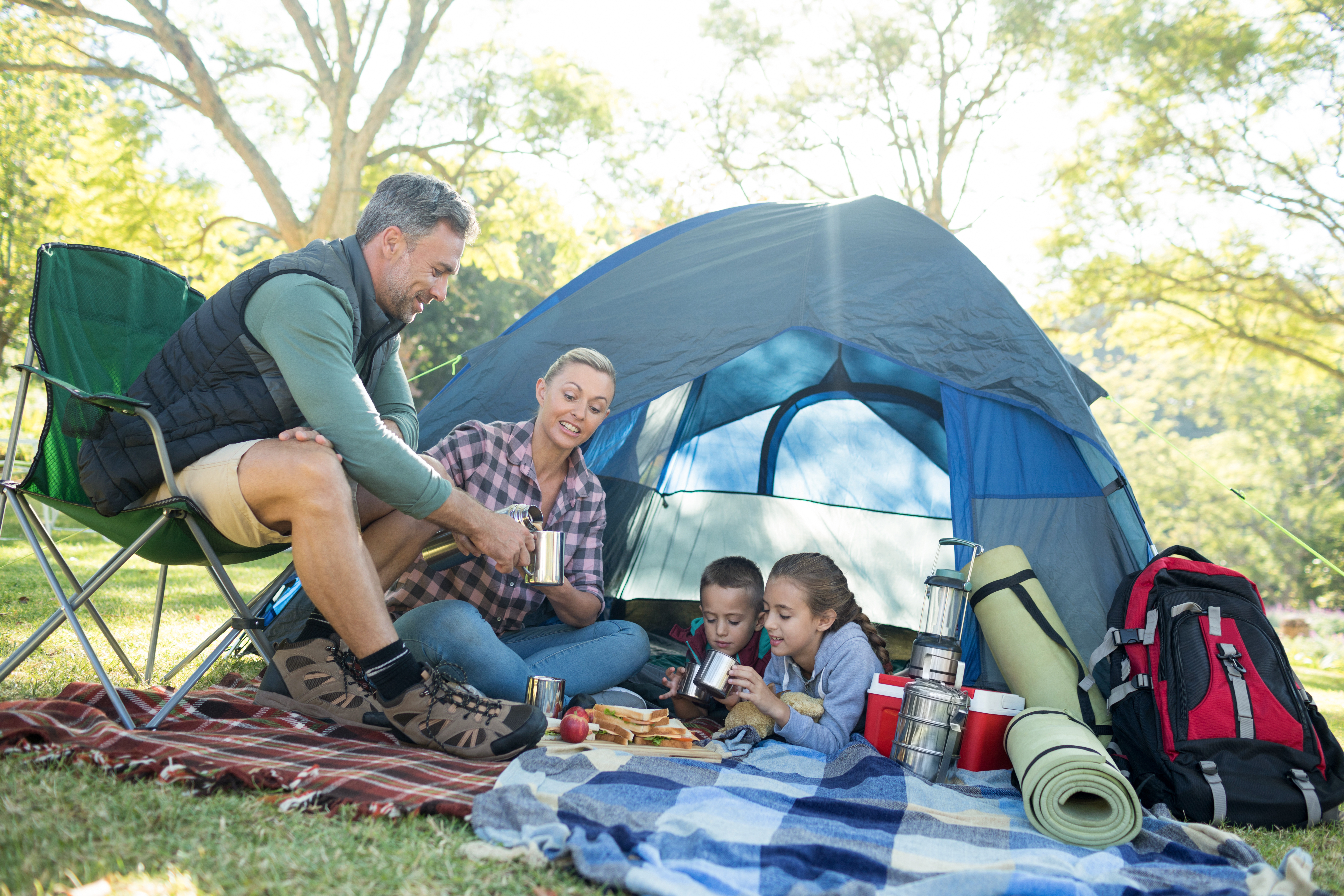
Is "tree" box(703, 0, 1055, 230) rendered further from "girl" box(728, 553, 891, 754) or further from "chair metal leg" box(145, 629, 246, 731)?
"chair metal leg" box(145, 629, 246, 731)

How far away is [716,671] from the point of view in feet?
7.43

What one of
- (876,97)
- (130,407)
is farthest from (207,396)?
(876,97)

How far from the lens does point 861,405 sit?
3.74m

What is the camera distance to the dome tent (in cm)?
262

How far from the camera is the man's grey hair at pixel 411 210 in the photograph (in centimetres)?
213

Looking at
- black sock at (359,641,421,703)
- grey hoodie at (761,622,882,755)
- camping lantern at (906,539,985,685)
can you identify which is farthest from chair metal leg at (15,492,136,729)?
camping lantern at (906,539,985,685)

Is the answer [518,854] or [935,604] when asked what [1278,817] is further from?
[518,854]

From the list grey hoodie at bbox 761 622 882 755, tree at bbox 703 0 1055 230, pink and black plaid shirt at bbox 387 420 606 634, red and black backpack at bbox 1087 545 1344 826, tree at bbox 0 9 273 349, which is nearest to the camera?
red and black backpack at bbox 1087 545 1344 826

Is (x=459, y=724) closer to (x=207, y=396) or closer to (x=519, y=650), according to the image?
(x=519, y=650)

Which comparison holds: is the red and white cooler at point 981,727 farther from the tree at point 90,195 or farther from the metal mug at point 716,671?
the tree at point 90,195

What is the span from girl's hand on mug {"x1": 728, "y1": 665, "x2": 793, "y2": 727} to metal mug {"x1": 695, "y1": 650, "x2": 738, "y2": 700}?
0.06 ft

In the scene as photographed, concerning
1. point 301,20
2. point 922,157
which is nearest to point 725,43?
point 922,157

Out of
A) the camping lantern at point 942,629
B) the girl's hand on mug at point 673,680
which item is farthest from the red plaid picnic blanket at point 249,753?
the camping lantern at point 942,629

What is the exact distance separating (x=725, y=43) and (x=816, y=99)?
5.10ft
